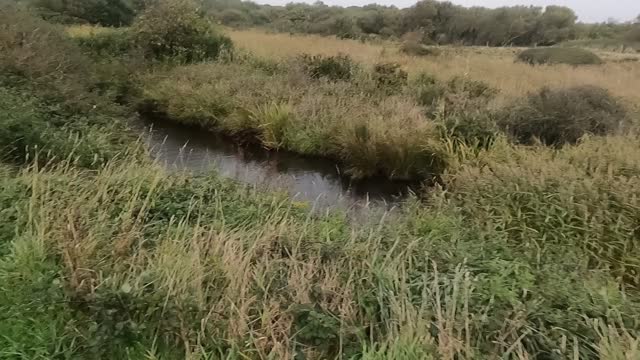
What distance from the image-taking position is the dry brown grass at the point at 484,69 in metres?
12.7

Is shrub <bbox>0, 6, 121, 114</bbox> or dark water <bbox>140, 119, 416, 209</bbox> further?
shrub <bbox>0, 6, 121, 114</bbox>

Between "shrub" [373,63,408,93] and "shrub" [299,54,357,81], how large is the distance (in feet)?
2.35

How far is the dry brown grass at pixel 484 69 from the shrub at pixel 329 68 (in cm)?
105

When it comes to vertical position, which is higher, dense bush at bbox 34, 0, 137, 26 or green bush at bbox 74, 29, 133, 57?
dense bush at bbox 34, 0, 137, 26

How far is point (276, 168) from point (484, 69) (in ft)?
28.1

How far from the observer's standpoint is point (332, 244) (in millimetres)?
4176

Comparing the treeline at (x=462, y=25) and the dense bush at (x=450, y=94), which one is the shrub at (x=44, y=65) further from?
the treeline at (x=462, y=25)

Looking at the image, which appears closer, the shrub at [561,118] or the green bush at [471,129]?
the green bush at [471,129]

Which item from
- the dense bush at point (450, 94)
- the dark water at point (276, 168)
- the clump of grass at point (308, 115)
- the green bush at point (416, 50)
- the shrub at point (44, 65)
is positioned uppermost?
the shrub at point (44, 65)

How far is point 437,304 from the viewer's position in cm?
321

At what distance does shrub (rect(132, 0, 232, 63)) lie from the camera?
49.8 ft

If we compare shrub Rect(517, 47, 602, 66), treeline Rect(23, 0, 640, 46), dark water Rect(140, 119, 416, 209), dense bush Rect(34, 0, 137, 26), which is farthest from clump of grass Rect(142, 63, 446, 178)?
treeline Rect(23, 0, 640, 46)

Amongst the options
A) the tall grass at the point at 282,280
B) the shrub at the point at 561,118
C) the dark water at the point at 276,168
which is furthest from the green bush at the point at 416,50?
the tall grass at the point at 282,280

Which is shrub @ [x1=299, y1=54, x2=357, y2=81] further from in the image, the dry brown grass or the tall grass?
the tall grass
